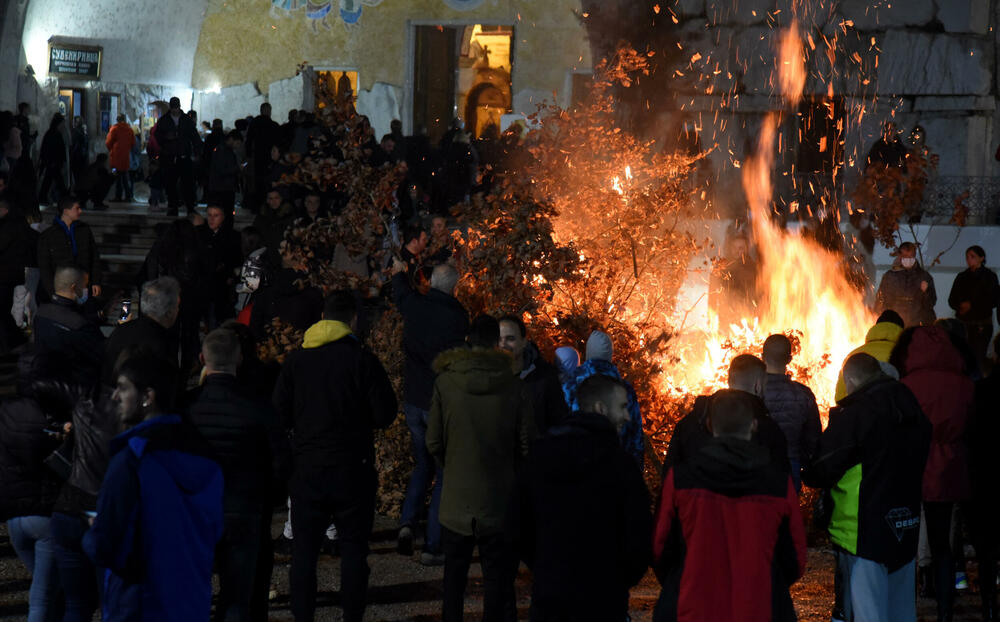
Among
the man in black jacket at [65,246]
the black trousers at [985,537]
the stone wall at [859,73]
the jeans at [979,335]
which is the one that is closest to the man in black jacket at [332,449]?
the black trousers at [985,537]

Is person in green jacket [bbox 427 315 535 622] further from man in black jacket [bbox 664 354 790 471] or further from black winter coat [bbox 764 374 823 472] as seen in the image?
black winter coat [bbox 764 374 823 472]

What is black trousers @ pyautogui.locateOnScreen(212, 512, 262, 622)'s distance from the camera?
6141 millimetres

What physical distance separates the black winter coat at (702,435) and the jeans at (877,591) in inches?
30.3

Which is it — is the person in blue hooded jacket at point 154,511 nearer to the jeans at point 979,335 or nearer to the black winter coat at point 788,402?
the black winter coat at point 788,402

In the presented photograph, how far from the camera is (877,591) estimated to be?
6.41 metres

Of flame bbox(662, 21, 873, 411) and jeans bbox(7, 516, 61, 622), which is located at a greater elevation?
flame bbox(662, 21, 873, 411)

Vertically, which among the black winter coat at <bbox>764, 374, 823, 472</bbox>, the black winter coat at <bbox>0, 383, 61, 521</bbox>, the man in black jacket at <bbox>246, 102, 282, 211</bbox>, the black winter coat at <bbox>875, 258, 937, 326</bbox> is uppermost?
the man in black jacket at <bbox>246, 102, 282, 211</bbox>

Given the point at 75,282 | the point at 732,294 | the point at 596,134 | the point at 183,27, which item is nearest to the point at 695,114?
the point at 732,294

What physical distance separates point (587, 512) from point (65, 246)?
962 centimetres

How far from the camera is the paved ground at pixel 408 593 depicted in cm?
754

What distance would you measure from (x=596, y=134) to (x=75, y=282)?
544cm

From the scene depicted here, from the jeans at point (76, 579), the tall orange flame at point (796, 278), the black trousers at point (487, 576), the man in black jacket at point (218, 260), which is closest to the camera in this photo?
the jeans at point (76, 579)

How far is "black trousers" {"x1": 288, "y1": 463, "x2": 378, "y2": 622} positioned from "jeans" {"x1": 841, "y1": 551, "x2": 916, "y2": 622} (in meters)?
2.41

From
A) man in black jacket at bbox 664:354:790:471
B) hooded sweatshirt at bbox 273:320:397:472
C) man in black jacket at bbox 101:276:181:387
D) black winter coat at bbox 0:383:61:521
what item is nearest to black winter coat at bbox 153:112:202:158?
man in black jacket at bbox 101:276:181:387
